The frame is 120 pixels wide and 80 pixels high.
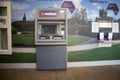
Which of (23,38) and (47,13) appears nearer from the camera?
(47,13)

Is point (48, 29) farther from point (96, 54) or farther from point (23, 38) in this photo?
point (96, 54)

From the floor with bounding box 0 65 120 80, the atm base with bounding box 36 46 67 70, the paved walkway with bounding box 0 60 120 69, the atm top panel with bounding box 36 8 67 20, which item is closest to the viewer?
the floor with bounding box 0 65 120 80

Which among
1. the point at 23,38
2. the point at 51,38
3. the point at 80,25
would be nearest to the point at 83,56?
the point at 80,25

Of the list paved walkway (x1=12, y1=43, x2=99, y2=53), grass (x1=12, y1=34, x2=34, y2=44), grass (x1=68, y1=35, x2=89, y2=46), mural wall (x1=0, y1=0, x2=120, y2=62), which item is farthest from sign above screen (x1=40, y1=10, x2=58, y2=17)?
paved walkway (x1=12, y1=43, x2=99, y2=53)

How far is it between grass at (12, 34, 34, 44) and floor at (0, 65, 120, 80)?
948 mm

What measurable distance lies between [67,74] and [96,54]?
1564 mm

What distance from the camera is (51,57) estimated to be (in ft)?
18.9

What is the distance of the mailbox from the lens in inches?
228

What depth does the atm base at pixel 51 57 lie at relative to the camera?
226 inches

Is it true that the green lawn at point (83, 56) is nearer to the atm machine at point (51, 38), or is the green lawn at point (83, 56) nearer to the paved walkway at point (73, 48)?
the paved walkway at point (73, 48)

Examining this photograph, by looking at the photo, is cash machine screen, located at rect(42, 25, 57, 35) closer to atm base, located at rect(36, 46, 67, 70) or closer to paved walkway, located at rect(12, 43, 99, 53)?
atm base, located at rect(36, 46, 67, 70)

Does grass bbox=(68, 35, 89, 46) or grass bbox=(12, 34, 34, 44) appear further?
grass bbox=(68, 35, 89, 46)

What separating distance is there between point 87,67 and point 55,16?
2.06 meters

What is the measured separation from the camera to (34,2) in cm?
600
